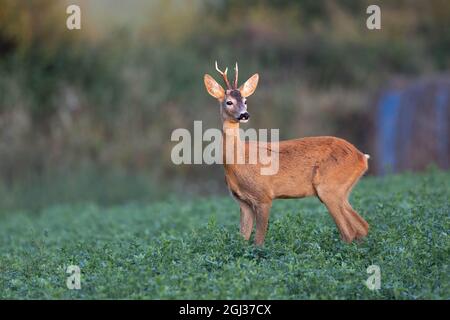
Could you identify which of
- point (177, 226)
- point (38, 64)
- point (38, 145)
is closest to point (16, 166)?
point (38, 145)

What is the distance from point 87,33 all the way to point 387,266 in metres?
14.9

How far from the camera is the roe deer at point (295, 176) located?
28.9ft

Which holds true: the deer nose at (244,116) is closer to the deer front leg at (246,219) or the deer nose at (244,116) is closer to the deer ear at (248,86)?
the deer ear at (248,86)

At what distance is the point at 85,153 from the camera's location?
1809cm

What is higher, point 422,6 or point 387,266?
point 422,6

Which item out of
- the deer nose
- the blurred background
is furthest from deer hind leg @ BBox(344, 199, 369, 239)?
the blurred background

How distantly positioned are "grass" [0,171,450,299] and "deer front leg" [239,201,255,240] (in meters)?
0.19

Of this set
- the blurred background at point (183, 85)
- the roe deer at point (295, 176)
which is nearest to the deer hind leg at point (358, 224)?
the roe deer at point (295, 176)

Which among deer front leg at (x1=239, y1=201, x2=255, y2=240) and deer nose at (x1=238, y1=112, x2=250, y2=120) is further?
deer front leg at (x1=239, y1=201, x2=255, y2=240)

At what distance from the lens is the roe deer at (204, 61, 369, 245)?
8797mm

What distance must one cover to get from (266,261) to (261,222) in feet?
2.63

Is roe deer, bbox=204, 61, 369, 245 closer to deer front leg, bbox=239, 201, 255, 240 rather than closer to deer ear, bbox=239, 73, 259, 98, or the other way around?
deer front leg, bbox=239, 201, 255, 240
